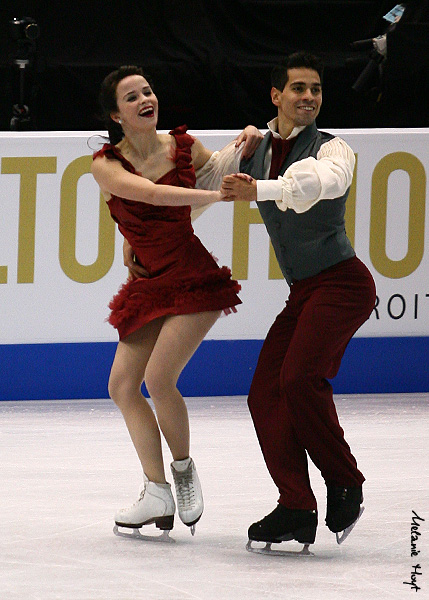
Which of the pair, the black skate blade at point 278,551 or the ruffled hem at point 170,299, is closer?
the black skate blade at point 278,551

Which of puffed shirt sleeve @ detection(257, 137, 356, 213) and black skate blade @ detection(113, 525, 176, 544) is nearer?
puffed shirt sleeve @ detection(257, 137, 356, 213)

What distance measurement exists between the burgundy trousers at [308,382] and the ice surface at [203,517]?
237 mm

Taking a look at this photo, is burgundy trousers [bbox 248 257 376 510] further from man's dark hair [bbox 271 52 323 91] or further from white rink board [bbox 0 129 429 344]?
white rink board [bbox 0 129 429 344]

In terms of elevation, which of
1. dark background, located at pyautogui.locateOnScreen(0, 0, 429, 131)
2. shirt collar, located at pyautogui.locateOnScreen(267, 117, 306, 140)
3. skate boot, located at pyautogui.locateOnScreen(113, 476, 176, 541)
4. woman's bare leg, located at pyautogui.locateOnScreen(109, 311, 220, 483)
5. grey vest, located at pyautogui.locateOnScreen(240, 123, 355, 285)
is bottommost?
skate boot, located at pyautogui.locateOnScreen(113, 476, 176, 541)

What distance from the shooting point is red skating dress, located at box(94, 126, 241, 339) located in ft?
10.8

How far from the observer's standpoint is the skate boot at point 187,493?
10.8 ft

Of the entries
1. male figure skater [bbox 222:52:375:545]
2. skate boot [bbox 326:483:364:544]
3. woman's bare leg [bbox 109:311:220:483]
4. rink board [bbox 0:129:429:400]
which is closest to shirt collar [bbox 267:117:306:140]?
male figure skater [bbox 222:52:375:545]

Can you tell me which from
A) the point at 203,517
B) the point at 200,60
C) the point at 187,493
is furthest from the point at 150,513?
the point at 200,60

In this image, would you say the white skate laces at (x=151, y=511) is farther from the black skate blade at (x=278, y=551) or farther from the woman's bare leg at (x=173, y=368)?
the black skate blade at (x=278, y=551)

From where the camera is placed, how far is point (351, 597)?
2691 mm

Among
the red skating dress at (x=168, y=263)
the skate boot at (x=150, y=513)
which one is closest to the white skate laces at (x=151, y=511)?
the skate boot at (x=150, y=513)

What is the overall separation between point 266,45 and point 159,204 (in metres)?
4.77

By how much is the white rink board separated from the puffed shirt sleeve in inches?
103

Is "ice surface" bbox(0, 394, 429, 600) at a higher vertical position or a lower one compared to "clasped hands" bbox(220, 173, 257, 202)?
lower
